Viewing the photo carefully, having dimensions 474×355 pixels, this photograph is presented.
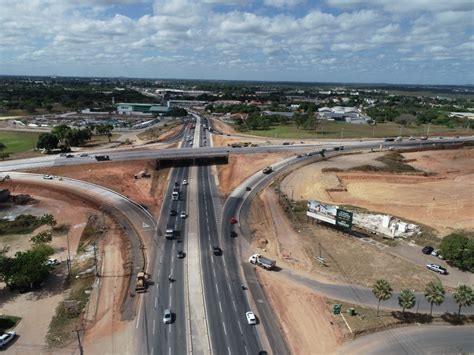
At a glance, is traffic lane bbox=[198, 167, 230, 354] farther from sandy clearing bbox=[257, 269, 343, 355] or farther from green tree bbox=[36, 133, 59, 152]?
green tree bbox=[36, 133, 59, 152]

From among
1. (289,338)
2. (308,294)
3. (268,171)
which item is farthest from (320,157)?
(289,338)

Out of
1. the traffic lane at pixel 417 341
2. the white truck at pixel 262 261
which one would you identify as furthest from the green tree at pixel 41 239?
the traffic lane at pixel 417 341

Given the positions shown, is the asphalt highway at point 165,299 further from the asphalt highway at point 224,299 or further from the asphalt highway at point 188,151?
the asphalt highway at point 188,151

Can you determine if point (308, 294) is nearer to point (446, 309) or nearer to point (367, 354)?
point (367, 354)

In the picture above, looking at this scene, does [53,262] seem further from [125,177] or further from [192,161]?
[192,161]

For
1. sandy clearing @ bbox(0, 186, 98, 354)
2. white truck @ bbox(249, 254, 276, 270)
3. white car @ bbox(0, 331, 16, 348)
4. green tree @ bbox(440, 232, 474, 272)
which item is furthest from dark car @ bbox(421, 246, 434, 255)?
white car @ bbox(0, 331, 16, 348)

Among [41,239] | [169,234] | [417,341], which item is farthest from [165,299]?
[417,341]
